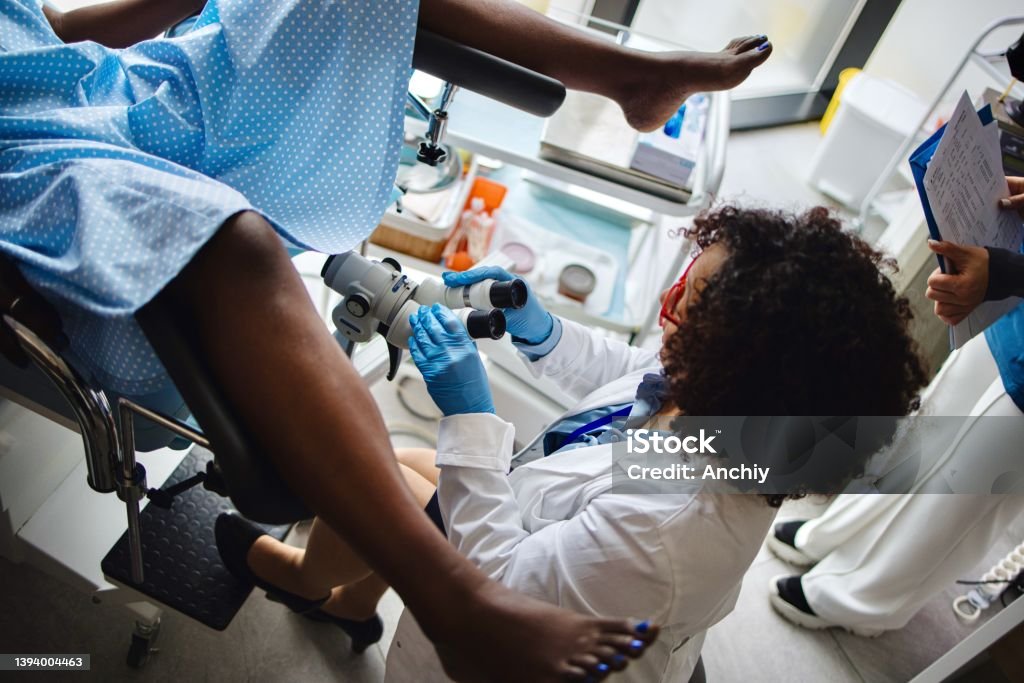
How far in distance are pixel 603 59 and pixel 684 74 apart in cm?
15

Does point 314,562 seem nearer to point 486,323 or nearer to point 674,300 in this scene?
point 486,323

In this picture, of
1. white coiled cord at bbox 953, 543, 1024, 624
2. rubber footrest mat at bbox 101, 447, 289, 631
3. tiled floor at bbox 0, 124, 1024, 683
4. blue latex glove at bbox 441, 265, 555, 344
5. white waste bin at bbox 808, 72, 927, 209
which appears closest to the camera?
blue latex glove at bbox 441, 265, 555, 344

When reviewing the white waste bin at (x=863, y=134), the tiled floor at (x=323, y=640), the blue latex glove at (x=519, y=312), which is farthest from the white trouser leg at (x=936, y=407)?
the white waste bin at (x=863, y=134)

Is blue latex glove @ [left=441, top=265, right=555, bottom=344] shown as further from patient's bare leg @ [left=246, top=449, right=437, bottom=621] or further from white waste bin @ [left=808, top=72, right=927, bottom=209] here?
white waste bin @ [left=808, top=72, right=927, bottom=209]

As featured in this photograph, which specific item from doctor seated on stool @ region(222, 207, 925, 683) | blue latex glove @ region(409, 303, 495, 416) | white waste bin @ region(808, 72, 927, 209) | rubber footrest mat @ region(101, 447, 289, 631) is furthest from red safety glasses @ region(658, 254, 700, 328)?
white waste bin @ region(808, 72, 927, 209)

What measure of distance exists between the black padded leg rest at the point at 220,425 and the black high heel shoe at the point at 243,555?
22.3 inches

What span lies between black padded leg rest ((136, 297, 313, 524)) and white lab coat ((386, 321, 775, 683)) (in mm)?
270

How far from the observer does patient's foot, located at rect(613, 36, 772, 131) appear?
4.22 ft

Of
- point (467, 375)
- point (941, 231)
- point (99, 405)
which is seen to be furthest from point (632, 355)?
point (99, 405)

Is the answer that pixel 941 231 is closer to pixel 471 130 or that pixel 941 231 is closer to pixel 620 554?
pixel 620 554

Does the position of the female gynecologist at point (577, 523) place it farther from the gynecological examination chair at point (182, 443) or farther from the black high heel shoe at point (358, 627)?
the black high heel shoe at point (358, 627)

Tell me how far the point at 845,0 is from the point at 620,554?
10.7 feet

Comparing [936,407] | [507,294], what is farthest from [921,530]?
[507,294]

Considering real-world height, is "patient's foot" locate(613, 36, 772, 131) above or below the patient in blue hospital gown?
above
